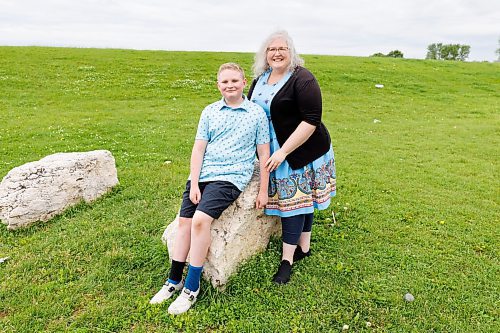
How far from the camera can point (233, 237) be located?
188 inches

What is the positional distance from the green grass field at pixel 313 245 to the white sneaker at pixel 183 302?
100 millimetres

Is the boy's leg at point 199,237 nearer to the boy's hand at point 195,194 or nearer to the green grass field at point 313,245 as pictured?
the boy's hand at point 195,194

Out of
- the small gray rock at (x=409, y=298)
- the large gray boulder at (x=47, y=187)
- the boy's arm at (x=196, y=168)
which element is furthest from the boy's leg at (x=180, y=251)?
the large gray boulder at (x=47, y=187)

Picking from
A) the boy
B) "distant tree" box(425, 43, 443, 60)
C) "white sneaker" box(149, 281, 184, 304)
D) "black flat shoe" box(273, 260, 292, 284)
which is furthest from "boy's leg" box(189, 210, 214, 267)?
"distant tree" box(425, 43, 443, 60)

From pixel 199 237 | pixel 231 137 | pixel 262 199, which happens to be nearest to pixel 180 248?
pixel 199 237

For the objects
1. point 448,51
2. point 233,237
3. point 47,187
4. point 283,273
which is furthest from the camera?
point 448,51

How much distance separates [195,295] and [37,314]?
5.61ft

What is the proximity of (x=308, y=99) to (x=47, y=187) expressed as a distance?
457cm

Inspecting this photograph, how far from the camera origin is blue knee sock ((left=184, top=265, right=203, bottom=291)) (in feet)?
14.4

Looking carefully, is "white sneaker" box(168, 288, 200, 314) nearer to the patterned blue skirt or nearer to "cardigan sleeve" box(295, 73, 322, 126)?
the patterned blue skirt

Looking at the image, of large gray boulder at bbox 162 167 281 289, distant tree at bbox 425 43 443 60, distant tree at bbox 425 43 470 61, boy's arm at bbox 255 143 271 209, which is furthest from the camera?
distant tree at bbox 425 43 443 60

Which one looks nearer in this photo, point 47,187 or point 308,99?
point 308,99

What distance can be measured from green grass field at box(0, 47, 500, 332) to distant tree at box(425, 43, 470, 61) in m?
71.7

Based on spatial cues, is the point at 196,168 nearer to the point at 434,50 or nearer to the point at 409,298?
the point at 409,298
